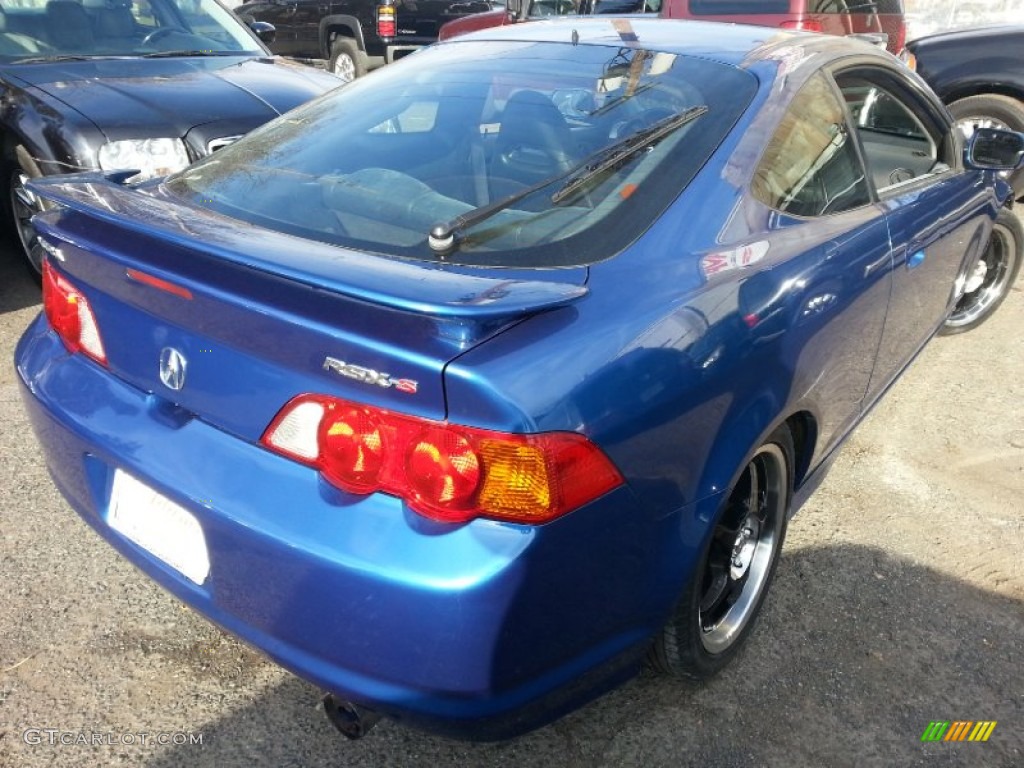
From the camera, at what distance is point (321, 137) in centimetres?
257

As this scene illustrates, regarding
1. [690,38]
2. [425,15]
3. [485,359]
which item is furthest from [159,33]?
[425,15]

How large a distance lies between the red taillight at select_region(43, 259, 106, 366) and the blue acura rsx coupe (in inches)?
0.5

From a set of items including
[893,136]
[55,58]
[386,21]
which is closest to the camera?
[893,136]

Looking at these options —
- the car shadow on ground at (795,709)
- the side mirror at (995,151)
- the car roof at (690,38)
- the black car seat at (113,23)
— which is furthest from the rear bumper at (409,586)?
the black car seat at (113,23)

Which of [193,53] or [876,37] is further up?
[193,53]

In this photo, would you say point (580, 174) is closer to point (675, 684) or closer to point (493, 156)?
point (493, 156)

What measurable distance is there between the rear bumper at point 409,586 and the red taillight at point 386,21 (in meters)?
10.4

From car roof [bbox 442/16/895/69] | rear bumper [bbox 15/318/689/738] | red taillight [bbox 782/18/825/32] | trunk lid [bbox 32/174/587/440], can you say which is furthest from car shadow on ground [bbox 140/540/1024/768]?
red taillight [bbox 782/18/825/32]

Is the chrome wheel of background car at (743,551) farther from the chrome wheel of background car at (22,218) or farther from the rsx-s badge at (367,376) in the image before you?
the chrome wheel of background car at (22,218)

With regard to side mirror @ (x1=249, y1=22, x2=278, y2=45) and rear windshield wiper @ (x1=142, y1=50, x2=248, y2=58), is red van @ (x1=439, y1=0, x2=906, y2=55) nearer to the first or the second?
side mirror @ (x1=249, y1=22, x2=278, y2=45)

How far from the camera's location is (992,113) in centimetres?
691

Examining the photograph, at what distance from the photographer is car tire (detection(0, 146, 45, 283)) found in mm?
4531

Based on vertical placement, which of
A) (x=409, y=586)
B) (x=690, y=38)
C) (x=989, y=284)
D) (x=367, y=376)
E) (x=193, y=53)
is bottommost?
(x=989, y=284)

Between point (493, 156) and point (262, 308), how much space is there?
91 centimetres
